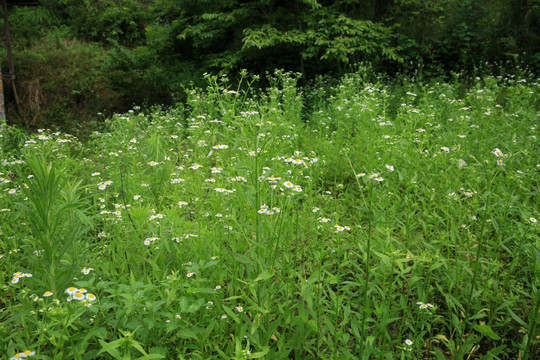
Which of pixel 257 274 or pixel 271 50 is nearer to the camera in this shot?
pixel 257 274

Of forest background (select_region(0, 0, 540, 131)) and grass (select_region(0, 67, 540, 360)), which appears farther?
forest background (select_region(0, 0, 540, 131))

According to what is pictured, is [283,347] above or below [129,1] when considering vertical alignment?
below

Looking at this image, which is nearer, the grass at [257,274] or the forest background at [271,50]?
the grass at [257,274]

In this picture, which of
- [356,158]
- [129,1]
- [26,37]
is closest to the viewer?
[356,158]

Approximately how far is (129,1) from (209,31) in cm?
981

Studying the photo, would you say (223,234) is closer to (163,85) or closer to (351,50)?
(351,50)

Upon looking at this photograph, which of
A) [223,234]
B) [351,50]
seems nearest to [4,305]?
[223,234]

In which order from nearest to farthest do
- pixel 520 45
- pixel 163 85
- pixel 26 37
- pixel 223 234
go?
pixel 223 234, pixel 520 45, pixel 163 85, pixel 26 37

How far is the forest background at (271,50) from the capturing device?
27.3 feet

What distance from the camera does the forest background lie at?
8312 mm

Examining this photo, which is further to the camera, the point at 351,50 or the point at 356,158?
the point at 351,50

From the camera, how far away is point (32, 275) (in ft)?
6.33

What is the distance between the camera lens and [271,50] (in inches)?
355

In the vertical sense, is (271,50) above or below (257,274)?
above
